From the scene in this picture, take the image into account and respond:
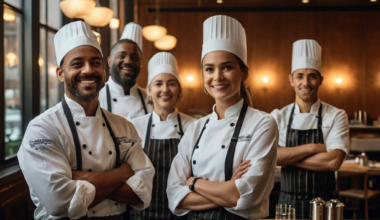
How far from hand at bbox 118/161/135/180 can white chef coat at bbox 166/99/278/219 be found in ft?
0.63

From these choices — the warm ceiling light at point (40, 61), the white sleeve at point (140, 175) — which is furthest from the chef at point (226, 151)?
the warm ceiling light at point (40, 61)

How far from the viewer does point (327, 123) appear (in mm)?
2766

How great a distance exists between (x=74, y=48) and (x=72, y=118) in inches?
12.6

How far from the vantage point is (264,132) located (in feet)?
5.47

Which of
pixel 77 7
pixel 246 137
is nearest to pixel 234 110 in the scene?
pixel 246 137

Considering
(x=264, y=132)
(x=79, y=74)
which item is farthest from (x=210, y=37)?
(x=79, y=74)

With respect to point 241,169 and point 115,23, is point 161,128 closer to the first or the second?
point 241,169

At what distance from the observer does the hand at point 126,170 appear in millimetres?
1710

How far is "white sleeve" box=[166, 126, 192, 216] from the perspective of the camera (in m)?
1.72

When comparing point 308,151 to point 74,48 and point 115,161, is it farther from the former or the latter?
point 74,48

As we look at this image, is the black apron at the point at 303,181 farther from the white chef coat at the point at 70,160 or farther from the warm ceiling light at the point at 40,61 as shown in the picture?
the warm ceiling light at the point at 40,61

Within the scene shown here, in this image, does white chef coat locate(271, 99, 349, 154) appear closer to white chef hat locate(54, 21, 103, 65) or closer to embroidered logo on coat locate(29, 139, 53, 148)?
white chef hat locate(54, 21, 103, 65)

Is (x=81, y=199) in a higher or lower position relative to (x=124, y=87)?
lower

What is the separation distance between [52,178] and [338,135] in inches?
79.3
